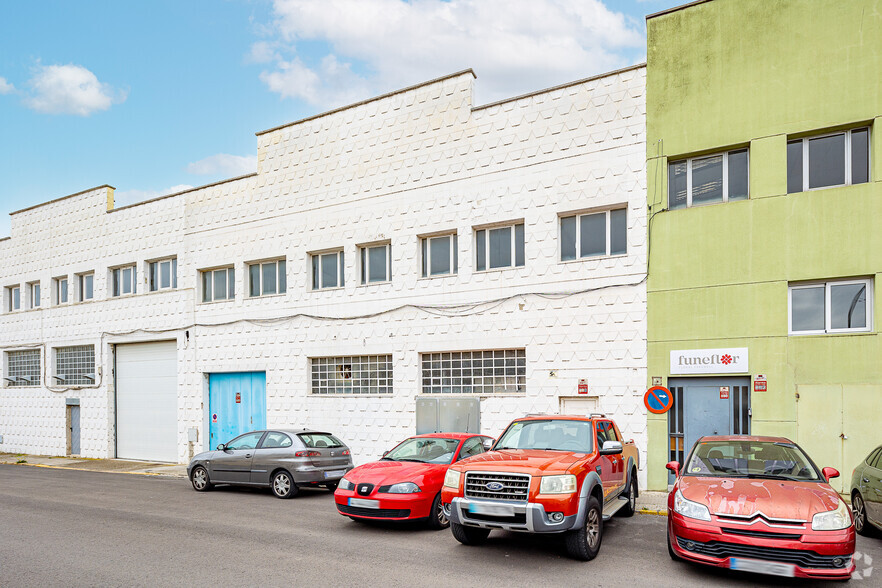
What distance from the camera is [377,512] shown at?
948 cm

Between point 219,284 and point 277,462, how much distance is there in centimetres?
891

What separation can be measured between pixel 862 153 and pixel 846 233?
159cm

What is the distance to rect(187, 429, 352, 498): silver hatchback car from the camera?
13.2 meters

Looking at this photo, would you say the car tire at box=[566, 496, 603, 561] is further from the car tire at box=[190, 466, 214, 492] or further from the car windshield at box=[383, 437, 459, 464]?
the car tire at box=[190, 466, 214, 492]

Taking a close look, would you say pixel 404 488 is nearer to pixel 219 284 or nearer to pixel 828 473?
pixel 828 473

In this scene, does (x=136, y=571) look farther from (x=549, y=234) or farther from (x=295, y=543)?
(x=549, y=234)

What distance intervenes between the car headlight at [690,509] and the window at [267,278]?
13.9 meters

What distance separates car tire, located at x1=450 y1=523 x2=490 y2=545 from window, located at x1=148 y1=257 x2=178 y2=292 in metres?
16.1

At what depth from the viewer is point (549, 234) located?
48.5 ft

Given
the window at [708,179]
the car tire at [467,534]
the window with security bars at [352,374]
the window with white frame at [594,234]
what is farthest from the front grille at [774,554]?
the window with security bars at [352,374]

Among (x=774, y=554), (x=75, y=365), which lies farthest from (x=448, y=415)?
(x=75, y=365)

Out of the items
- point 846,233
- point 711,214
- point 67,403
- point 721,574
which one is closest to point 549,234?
point 711,214

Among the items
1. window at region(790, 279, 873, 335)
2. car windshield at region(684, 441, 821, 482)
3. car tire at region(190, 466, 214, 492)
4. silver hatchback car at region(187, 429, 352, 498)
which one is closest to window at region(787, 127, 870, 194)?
window at region(790, 279, 873, 335)

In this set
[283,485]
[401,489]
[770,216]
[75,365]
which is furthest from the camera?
[75,365]
